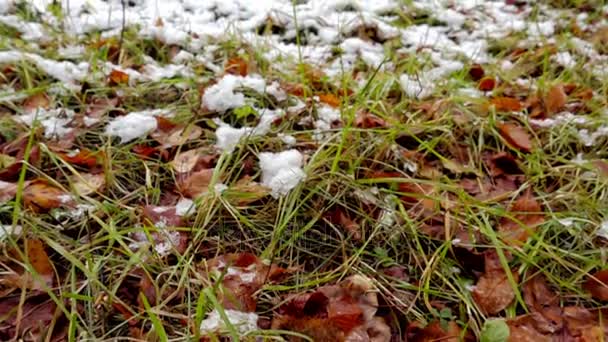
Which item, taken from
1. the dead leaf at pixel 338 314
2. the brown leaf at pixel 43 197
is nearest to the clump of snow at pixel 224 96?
the brown leaf at pixel 43 197

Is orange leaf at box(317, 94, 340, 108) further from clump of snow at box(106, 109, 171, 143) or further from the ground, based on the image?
clump of snow at box(106, 109, 171, 143)

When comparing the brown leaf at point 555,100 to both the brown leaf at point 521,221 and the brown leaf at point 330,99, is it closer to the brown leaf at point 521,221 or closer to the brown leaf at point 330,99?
the brown leaf at point 521,221

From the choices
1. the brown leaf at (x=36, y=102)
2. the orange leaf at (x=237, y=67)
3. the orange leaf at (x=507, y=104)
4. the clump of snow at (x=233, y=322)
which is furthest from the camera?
the orange leaf at (x=237, y=67)

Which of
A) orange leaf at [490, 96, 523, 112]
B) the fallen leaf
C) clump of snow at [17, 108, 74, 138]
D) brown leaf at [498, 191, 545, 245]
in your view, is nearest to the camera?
brown leaf at [498, 191, 545, 245]

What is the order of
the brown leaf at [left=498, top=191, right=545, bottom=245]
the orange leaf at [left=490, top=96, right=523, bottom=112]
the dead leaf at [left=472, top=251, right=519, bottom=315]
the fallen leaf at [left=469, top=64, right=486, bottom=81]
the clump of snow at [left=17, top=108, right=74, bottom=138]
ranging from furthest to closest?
the fallen leaf at [left=469, top=64, right=486, bottom=81] < the orange leaf at [left=490, top=96, right=523, bottom=112] < the clump of snow at [left=17, top=108, right=74, bottom=138] < the brown leaf at [left=498, top=191, right=545, bottom=245] < the dead leaf at [left=472, top=251, right=519, bottom=315]

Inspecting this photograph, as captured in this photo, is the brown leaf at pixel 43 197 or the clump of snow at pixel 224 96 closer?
the brown leaf at pixel 43 197

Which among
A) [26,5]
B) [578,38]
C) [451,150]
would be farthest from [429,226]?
[26,5]

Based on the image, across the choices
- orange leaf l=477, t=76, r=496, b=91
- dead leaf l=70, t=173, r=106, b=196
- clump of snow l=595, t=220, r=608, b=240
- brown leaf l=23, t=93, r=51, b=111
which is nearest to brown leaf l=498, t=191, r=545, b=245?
clump of snow l=595, t=220, r=608, b=240

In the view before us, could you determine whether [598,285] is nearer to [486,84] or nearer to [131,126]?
[486,84]
